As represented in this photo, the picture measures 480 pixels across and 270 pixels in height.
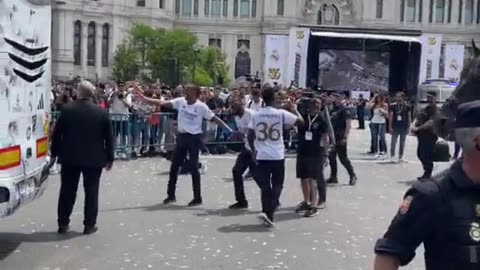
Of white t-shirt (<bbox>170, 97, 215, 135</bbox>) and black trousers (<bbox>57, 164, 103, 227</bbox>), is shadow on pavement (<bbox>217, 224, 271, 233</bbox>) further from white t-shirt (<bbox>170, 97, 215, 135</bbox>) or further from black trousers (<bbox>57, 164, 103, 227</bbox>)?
white t-shirt (<bbox>170, 97, 215, 135</bbox>)

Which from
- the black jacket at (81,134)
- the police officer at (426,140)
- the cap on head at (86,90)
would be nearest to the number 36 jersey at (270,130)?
the black jacket at (81,134)

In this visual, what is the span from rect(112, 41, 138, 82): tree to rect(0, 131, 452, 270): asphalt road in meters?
71.9

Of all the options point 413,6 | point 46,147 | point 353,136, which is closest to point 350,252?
point 46,147

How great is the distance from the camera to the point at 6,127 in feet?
27.1

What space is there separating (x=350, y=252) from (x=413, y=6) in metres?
96.3

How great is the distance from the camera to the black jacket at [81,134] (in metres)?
10.3

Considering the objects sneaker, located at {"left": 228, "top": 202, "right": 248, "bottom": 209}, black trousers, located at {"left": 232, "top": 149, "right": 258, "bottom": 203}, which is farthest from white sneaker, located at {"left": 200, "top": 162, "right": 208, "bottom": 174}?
sneaker, located at {"left": 228, "top": 202, "right": 248, "bottom": 209}

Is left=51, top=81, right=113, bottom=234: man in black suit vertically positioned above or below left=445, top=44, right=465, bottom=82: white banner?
below

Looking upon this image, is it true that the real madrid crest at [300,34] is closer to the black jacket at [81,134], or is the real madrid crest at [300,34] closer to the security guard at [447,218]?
the black jacket at [81,134]

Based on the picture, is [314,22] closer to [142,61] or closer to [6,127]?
[142,61]

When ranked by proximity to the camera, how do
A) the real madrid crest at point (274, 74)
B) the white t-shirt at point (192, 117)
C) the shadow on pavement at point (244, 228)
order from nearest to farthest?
the shadow on pavement at point (244, 228) < the white t-shirt at point (192, 117) < the real madrid crest at point (274, 74)

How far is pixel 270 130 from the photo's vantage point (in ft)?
37.6

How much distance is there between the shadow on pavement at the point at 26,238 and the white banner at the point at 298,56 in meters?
21.8

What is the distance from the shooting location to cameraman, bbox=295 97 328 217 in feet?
40.7
